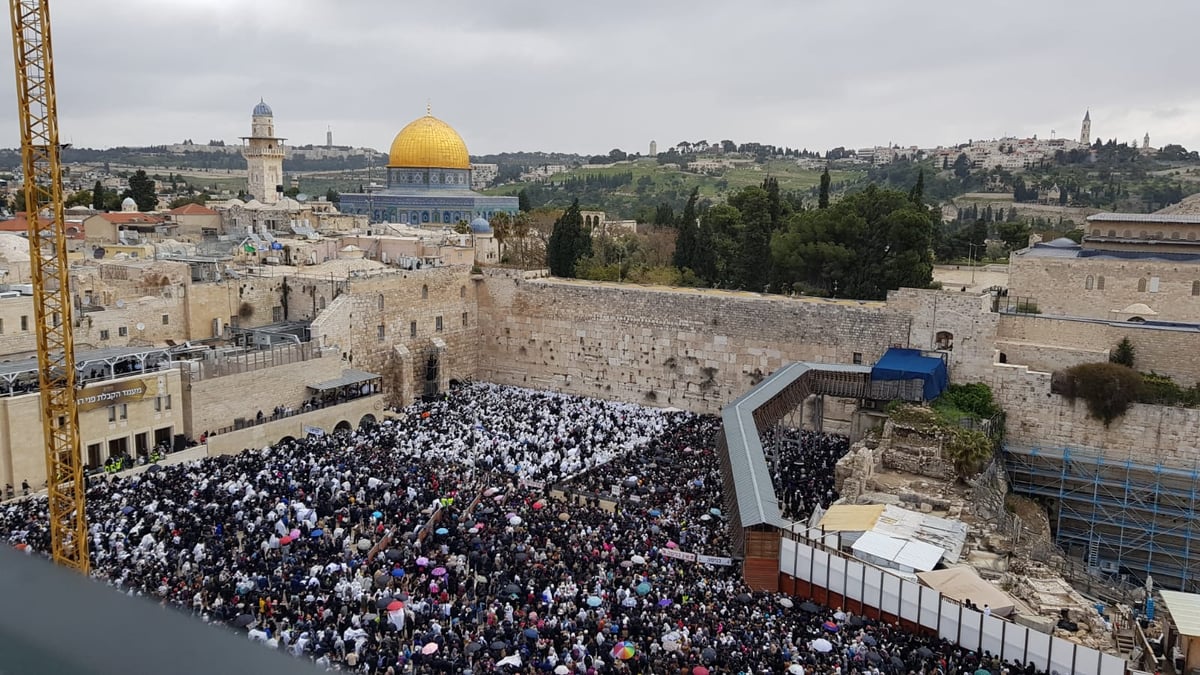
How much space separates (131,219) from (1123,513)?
1582 inches

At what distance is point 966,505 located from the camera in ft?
58.2

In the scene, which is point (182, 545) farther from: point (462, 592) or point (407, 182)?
point (407, 182)

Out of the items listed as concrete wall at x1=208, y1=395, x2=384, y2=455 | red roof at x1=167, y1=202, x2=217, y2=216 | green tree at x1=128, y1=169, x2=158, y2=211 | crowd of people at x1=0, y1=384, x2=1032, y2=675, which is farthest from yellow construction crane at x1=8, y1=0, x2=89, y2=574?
green tree at x1=128, y1=169, x2=158, y2=211

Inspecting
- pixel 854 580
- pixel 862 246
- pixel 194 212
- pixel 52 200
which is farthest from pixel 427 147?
pixel 854 580

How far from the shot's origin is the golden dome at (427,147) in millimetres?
47219

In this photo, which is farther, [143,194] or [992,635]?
[143,194]

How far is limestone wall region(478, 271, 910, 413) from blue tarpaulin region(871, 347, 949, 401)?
1315 millimetres

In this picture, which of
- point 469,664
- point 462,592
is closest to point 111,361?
point 462,592

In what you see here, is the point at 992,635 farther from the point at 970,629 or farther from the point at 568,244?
the point at 568,244

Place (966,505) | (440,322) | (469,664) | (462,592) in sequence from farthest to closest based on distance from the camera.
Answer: (440,322), (966,505), (462,592), (469,664)

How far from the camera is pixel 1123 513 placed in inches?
784

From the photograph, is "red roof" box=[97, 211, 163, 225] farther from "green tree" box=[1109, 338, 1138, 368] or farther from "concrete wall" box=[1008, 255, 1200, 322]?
"green tree" box=[1109, 338, 1138, 368]

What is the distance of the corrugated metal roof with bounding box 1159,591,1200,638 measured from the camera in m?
11.8

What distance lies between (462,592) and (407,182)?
121 feet
